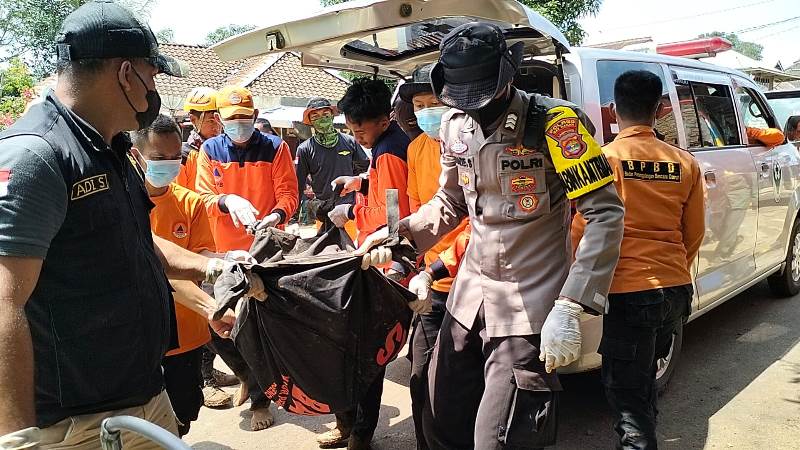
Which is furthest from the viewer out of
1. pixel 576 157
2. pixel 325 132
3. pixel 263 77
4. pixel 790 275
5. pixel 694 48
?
pixel 263 77

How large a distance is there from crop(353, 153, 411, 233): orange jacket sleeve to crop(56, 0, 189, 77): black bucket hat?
186cm

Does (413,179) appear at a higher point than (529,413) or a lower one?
higher

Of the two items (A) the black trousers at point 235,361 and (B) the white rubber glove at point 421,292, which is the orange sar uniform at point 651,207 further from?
(A) the black trousers at point 235,361

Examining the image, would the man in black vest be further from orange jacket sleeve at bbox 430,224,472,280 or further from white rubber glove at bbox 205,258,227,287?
Answer: orange jacket sleeve at bbox 430,224,472,280

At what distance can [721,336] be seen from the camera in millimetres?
5160

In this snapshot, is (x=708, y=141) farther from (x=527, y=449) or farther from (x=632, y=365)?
(x=527, y=449)

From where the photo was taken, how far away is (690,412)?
383cm

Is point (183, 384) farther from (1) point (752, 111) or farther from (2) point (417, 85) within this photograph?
(1) point (752, 111)

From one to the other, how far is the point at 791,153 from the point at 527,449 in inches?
179

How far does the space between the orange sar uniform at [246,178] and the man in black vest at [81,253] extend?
2.34 m

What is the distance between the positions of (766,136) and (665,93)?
1.43 m

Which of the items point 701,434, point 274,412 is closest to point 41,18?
point 274,412

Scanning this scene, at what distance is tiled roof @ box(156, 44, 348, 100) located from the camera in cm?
1977

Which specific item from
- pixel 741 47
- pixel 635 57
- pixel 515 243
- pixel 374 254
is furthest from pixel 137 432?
pixel 741 47
